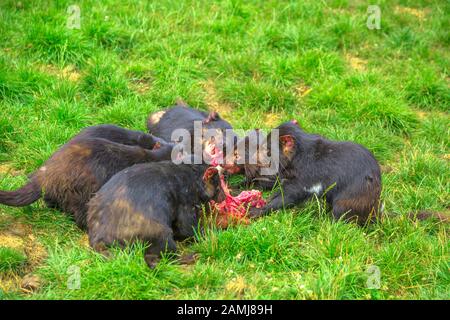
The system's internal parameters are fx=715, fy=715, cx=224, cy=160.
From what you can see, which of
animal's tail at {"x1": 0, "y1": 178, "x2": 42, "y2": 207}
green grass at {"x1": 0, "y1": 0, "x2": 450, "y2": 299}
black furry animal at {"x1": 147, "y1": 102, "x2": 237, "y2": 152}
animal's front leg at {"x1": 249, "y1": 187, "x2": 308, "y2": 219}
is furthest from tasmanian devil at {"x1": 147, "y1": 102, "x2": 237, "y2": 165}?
animal's tail at {"x1": 0, "y1": 178, "x2": 42, "y2": 207}

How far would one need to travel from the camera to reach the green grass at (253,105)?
4.49 meters

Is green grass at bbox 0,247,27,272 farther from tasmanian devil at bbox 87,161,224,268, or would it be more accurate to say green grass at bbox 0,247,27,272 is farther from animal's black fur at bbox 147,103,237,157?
animal's black fur at bbox 147,103,237,157

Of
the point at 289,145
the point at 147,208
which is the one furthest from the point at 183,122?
the point at 147,208

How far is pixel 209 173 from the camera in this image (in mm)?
5129

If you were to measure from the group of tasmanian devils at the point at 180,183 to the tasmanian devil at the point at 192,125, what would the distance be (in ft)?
0.40

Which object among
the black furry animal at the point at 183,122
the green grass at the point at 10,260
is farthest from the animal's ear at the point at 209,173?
the green grass at the point at 10,260

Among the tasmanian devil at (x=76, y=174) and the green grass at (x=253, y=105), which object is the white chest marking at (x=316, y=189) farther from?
the tasmanian devil at (x=76, y=174)

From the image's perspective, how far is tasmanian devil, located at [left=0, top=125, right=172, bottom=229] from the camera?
5117 millimetres

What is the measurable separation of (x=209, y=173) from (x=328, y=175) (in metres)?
0.95

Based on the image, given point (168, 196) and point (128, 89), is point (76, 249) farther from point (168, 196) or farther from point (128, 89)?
point (128, 89)

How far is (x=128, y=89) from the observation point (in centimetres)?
711

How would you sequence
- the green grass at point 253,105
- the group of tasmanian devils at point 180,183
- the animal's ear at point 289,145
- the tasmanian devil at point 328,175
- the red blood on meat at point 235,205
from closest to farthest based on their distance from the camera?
the green grass at point 253,105 < the group of tasmanian devils at point 180,183 < the red blood on meat at point 235,205 < the tasmanian devil at point 328,175 < the animal's ear at point 289,145

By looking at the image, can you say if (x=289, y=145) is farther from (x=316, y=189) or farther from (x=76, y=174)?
(x=76, y=174)
